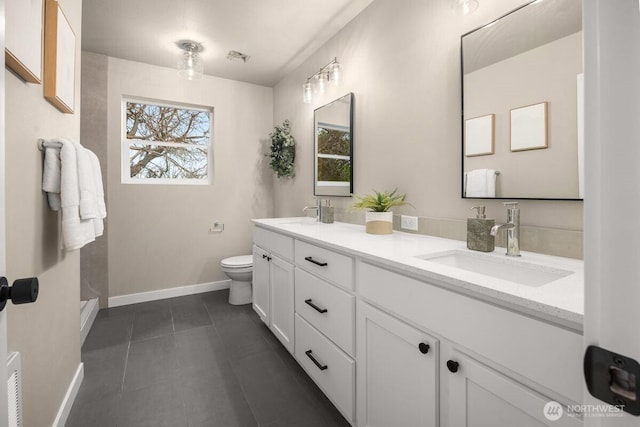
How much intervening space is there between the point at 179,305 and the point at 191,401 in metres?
1.55

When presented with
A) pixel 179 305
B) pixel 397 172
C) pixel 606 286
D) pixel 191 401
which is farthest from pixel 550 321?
pixel 179 305

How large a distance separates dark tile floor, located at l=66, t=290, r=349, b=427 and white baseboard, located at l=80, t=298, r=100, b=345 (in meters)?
0.05

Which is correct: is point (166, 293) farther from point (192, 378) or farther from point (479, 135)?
A: point (479, 135)

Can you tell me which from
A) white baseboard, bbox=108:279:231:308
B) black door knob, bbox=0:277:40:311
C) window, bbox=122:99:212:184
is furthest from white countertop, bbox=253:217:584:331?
window, bbox=122:99:212:184

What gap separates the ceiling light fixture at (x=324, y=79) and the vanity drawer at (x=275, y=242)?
1241mm

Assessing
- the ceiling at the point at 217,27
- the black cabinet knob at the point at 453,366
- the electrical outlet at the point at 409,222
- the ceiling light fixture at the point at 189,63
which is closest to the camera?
the black cabinet knob at the point at 453,366

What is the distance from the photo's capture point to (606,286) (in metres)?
0.32

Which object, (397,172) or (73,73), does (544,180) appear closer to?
(397,172)

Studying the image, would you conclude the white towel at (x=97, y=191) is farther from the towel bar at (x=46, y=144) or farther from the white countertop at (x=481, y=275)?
the white countertop at (x=481, y=275)

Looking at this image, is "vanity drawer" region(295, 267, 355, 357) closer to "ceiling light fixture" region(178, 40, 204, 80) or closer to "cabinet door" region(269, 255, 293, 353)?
"cabinet door" region(269, 255, 293, 353)

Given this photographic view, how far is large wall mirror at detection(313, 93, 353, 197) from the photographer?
2.33 meters

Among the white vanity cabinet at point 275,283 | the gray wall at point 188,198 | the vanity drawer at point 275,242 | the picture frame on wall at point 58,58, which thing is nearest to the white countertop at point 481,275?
the vanity drawer at point 275,242

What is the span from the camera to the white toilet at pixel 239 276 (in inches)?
115

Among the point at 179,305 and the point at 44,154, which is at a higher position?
the point at 44,154
